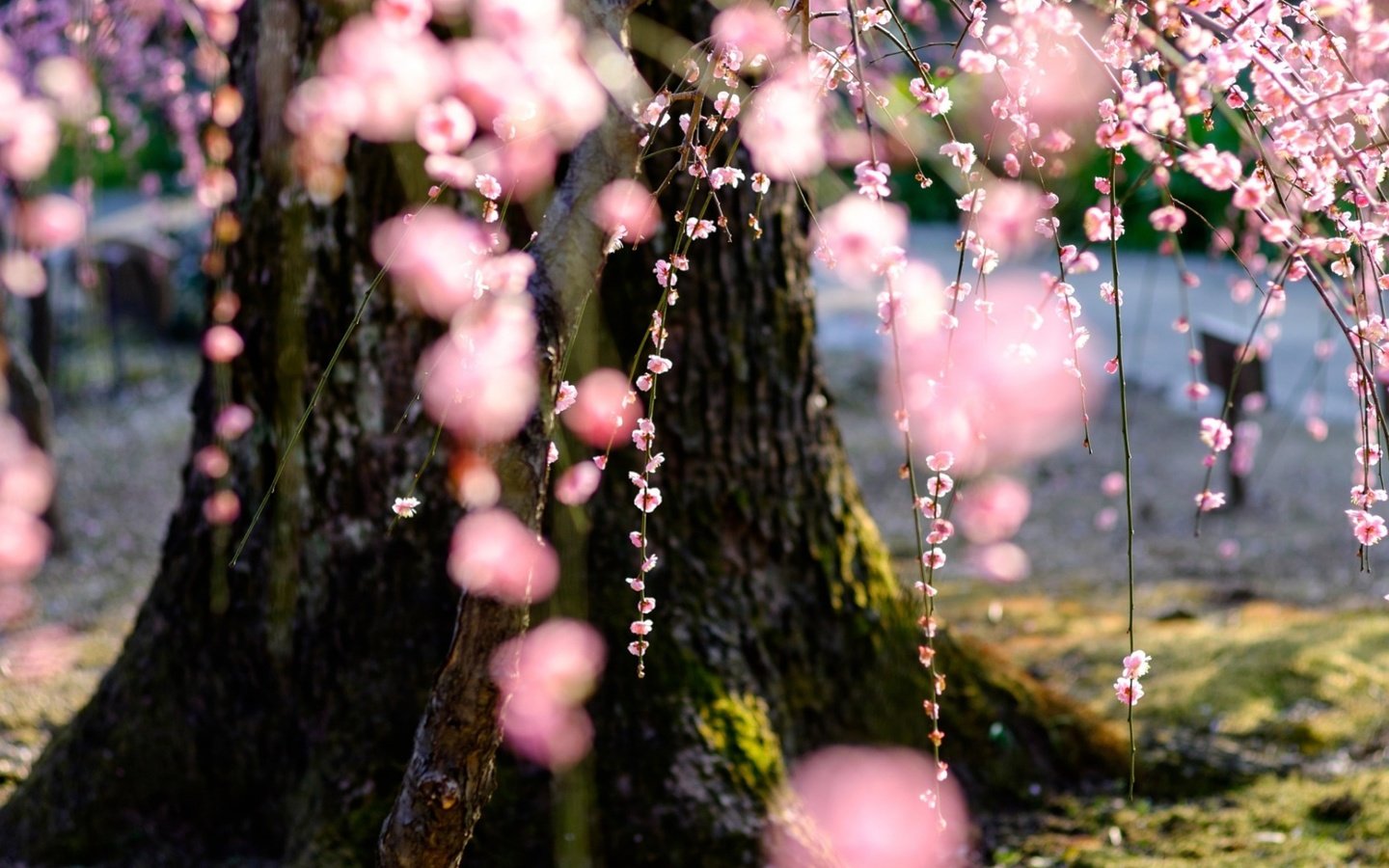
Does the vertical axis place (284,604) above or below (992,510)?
below

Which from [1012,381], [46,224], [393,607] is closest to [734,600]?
[393,607]

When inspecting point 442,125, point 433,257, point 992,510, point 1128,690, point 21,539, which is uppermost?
point 992,510

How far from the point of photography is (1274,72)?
4.28ft

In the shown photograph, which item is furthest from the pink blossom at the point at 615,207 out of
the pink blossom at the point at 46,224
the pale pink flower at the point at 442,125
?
the pink blossom at the point at 46,224

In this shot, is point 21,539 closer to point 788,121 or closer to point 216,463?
point 216,463

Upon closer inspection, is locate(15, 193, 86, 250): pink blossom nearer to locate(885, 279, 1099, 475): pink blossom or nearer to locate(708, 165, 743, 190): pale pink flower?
locate(885, 279, 1099, 475): pink blossom

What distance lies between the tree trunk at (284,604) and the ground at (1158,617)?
0.52 meters

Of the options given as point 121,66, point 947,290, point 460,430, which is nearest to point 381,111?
point 460,430

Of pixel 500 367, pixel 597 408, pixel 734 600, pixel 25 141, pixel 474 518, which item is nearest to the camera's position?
pixel 500 367

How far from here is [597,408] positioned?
2309mm

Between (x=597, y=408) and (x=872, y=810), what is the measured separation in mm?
918

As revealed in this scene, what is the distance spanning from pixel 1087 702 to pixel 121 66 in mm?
6660

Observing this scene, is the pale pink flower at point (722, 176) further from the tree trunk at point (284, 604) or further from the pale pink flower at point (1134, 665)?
the tree trunk at point (284, 604)

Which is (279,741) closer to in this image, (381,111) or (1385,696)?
(381,111)
